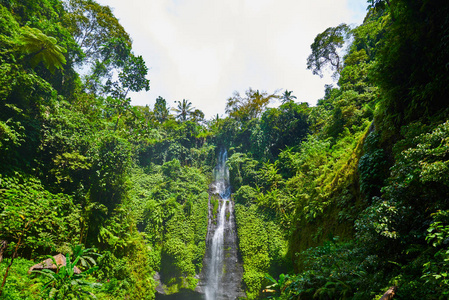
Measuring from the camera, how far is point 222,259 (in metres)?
15.1

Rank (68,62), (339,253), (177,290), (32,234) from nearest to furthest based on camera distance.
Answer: (339,253)
(32,234)
(68,62)
(177,290)

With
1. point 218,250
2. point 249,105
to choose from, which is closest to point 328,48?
point 249,105

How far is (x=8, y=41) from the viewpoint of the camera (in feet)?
26.7

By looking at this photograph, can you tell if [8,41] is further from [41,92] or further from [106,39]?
[106,39]

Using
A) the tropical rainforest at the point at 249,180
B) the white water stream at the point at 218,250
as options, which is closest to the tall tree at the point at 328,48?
the tropical rainforest at the point at 249,180

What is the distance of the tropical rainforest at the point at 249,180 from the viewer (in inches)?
126

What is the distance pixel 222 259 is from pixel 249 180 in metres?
7.34

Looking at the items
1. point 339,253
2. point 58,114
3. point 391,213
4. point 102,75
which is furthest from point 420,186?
point 102,75

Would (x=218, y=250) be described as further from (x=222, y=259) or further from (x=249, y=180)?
(x=249, y=180)

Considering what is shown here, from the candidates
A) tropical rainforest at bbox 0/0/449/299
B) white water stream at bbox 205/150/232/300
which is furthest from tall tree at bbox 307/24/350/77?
white water stream at bbox 205/150/232/300

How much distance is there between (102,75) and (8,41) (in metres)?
9.55

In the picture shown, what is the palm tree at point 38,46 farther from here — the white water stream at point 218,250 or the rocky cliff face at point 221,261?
the white water stream at point 218,250

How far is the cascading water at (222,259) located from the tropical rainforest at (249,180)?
89 centimetres

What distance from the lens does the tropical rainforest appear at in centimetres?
320
